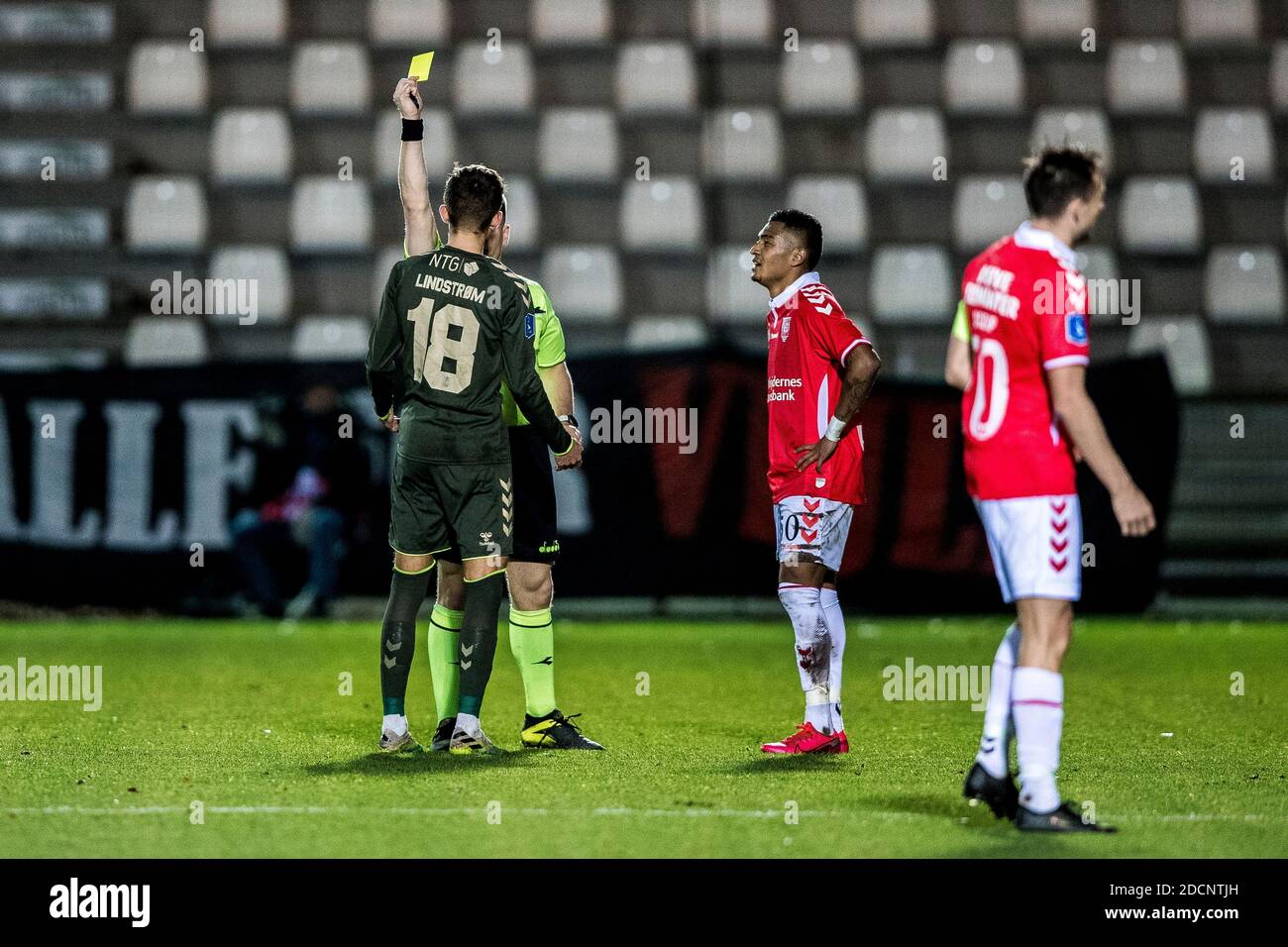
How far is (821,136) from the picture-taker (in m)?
13.7

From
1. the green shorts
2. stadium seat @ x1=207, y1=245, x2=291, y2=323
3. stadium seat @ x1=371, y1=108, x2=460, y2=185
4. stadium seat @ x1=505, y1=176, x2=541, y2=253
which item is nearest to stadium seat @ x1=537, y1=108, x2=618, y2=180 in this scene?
stadium seat @ x1=505, y1=176, x2=541, y2=253

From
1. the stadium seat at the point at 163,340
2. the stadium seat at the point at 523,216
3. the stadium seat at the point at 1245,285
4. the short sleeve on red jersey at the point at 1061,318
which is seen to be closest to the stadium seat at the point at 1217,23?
the stadium seat at the point at 1245,285

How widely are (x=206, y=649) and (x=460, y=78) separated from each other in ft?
21.2

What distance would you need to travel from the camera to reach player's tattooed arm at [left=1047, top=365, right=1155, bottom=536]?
3.92 m

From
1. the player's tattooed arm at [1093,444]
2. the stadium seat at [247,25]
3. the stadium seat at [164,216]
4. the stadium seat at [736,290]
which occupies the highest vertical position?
the stadium seat at [247,25]

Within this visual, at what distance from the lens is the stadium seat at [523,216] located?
13148 millimetres

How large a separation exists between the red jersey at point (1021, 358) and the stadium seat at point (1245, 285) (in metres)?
9.56

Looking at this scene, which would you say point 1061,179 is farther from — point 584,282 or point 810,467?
point 584,282

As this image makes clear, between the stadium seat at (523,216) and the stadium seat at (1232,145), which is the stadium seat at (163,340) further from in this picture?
the stadium seat at (1232,145)

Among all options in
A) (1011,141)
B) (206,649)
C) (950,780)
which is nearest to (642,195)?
(1011,141)

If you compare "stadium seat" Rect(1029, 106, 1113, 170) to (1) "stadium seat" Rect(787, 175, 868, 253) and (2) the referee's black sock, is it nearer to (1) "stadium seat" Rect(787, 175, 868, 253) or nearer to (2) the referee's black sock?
(1) "stadium seat" Rect(787, 175, 868, 253)

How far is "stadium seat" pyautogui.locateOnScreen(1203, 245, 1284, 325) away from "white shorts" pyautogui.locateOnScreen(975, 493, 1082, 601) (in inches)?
380

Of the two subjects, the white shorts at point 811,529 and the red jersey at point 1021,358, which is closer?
the red jersey at point 1021,358
